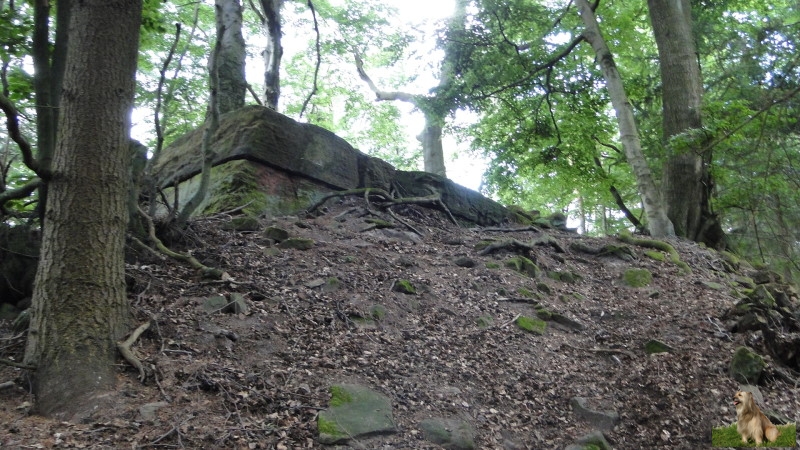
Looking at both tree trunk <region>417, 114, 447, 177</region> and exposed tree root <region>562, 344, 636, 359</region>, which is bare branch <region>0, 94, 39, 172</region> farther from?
tree trunk <region>417, 114, 447, 177</region>

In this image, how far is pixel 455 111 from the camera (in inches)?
476

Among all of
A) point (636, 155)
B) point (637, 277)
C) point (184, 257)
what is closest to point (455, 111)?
point (636, 155)

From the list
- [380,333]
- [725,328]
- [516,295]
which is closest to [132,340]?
[380,333]

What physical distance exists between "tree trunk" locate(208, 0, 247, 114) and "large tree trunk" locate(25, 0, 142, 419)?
534 cm

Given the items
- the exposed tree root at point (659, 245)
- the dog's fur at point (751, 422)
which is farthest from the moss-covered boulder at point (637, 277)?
the dog's fur at point (751, 422)

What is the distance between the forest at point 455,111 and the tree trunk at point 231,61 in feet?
0.12

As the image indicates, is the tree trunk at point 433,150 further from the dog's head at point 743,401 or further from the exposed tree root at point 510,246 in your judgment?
the dog's head at point 743,401


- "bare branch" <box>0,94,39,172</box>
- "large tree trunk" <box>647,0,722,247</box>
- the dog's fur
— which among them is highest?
"large tree trunk" <box>647,0,722,247</box>

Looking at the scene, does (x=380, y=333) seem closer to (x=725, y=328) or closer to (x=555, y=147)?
(x=725, y=328)

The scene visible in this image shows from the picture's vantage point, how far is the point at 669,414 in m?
4.62

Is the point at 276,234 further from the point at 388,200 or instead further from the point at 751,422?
the point at 751,422

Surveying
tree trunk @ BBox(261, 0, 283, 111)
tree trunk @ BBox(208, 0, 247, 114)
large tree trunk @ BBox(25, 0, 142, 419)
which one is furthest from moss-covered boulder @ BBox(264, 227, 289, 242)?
tree trunk @ BBox(208, 0, 247, 114)

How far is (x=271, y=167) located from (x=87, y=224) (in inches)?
164

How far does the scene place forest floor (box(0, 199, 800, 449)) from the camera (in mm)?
3500
